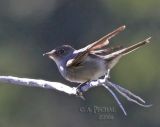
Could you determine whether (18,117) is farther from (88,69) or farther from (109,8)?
(88,69)

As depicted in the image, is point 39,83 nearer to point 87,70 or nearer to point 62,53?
point 87,70

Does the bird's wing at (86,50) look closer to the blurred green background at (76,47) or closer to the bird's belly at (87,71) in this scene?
the bird's belly at (87,71)

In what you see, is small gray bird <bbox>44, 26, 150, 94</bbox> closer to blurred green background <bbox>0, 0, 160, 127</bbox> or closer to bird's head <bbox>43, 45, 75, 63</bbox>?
bird's head <bbox>43, 45, 75, 63</bbox>

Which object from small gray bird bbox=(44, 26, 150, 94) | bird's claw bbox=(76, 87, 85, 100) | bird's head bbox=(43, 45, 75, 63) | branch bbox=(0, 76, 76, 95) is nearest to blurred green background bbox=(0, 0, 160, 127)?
bird's head bbox=(43, 45, 75, 63)

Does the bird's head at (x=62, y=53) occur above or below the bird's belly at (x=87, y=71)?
above

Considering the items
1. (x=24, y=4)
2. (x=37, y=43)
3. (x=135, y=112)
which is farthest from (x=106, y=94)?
(x=24, y=4)

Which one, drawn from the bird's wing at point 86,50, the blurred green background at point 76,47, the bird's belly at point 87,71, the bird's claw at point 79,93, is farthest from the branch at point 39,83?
the blurred green background at point 76,47
